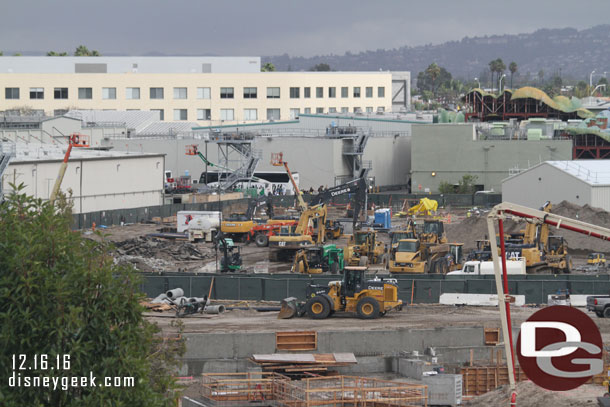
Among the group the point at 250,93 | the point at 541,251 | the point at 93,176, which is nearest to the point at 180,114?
the point at 250,93

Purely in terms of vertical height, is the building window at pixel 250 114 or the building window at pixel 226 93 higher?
the building window at pixel 226 93

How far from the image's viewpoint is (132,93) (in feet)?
407

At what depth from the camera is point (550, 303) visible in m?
41.1

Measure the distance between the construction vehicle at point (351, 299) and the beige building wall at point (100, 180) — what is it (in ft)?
99.6

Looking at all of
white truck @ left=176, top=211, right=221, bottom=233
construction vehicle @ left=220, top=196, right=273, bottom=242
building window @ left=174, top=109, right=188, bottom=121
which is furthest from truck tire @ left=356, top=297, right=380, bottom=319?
building window @ left=174, top=109, right=188, bottom=121

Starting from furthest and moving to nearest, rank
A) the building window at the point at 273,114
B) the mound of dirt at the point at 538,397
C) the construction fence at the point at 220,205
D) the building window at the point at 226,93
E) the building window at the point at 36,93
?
the building window at the point at 273,114
the building window at the point at 226,93
the building window at the point at 36,93
the construction fence at the point at 220,205
the mound of dirt at the point at 538,397

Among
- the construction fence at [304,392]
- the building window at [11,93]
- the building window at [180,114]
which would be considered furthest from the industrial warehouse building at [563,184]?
the building window at [11,93]

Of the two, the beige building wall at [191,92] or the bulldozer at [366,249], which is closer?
the bulldozer at [366,249]

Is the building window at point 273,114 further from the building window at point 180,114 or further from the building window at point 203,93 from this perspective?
the building window at point 180,114

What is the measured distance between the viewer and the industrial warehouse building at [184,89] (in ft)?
402

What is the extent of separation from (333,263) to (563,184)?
28473 millimetres

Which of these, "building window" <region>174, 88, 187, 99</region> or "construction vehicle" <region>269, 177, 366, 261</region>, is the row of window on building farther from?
"construction vehicle" <region>269, 177, 366, 261</region>

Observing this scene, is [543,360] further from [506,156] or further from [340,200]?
[506,156]

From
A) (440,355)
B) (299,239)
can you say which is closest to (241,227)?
(299,239)
